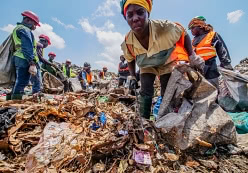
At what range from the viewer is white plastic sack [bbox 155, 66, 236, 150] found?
1288mm

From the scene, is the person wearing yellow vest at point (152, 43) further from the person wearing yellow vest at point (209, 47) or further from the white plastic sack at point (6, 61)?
the white plastic sack at point (6, 61)

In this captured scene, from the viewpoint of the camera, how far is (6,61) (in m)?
2.62

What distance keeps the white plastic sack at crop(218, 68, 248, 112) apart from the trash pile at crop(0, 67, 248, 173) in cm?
153

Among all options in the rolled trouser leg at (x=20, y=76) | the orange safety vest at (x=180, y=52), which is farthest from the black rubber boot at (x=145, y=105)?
the rolled trouser leg at (x=20, y=76)

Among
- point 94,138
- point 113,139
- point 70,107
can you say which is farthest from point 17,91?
point 113,139

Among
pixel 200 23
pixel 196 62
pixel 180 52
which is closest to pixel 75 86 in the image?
pixel 200 23

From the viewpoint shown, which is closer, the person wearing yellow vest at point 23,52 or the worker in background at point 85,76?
the person wearing yellow vest at point 23,52

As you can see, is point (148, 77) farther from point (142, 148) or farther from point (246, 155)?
point (246, 155)

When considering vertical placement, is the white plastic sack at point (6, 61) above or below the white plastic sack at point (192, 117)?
above

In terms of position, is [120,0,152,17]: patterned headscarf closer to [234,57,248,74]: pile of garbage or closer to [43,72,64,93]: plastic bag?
[43,72,64,93]: plastic bag

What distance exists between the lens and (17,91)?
271cm

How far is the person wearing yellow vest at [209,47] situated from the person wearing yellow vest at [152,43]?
44.0 inches

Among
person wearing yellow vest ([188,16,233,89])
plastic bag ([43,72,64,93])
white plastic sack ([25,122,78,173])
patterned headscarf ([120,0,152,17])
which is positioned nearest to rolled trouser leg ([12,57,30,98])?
plastic bag ([43,72,64,93])

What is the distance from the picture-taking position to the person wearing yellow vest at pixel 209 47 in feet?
8.32
